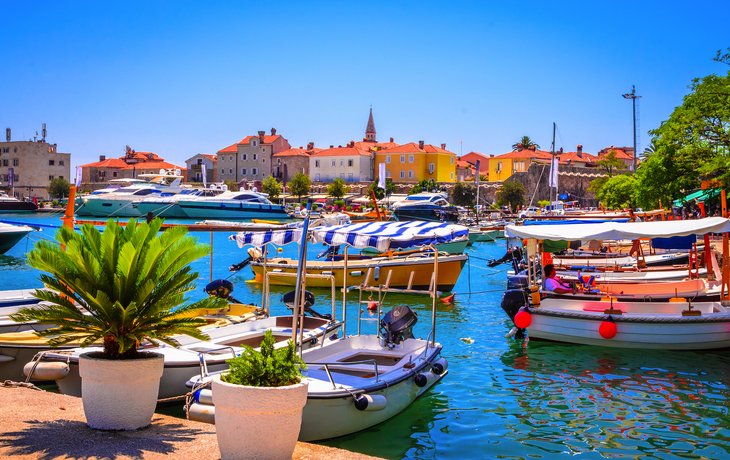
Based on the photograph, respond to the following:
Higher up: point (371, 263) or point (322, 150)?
point (322, 150)

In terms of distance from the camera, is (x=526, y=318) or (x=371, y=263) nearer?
(x=526, y=318)

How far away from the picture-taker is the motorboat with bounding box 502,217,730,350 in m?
13.8

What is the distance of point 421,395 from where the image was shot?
10273 mm

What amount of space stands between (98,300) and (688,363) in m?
12.3

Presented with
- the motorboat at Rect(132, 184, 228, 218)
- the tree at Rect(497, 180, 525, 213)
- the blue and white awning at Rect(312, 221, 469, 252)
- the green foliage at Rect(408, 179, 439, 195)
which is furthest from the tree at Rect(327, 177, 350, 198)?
the blue and white awning at Rect(312, 221, 469, 252)

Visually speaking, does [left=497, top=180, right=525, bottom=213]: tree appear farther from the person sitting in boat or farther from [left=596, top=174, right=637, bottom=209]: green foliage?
the person sitting in boat

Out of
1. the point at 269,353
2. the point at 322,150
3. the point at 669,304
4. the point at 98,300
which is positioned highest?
the point at 322,150

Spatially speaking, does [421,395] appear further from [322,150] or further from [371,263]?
[322,150]

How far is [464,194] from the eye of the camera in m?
80.2

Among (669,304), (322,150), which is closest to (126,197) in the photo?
(322,150)

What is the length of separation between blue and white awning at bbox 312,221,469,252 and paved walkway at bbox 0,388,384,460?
4.98 metres

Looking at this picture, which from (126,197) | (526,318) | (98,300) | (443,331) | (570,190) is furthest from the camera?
(570,190)

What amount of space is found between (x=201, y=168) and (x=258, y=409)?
109858mm

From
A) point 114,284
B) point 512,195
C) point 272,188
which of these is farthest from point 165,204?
point 114,284
